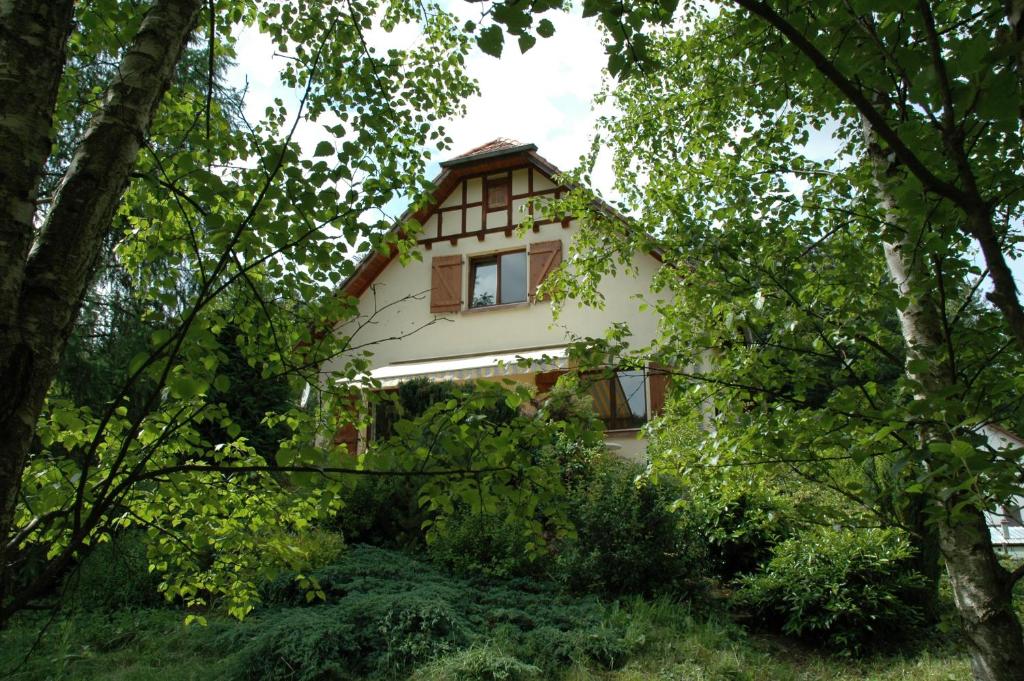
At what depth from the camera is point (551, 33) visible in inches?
75.8

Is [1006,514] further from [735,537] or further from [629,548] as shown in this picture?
[735,537]

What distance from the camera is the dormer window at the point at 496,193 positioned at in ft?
51.7

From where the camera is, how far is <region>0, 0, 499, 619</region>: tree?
5.98 ft

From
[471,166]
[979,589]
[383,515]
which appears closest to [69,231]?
[979,589]

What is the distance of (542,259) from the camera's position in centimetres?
1486

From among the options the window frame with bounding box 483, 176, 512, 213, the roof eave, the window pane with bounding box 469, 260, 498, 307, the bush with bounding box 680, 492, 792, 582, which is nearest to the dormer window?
the window frame with bounding box 483, 176, 512, 213

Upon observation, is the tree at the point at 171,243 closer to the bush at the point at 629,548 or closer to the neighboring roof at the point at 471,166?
the bush at the point at 629,548

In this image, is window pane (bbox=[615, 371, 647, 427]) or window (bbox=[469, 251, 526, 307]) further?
window (bbox=[469, 251, 526, 307])

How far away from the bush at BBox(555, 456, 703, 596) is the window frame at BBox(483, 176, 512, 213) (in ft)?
28.1

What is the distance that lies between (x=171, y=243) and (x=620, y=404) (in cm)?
1104

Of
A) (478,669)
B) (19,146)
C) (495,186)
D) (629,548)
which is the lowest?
(478,669)

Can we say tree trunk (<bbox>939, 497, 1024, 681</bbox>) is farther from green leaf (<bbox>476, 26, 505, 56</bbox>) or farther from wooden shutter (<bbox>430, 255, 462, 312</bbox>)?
wooden shutter (<bbox>430, 255, 462, 312</bbox>)

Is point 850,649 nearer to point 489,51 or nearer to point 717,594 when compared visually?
point 717,594

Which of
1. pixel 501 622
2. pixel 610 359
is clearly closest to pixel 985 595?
pixel 610 359
